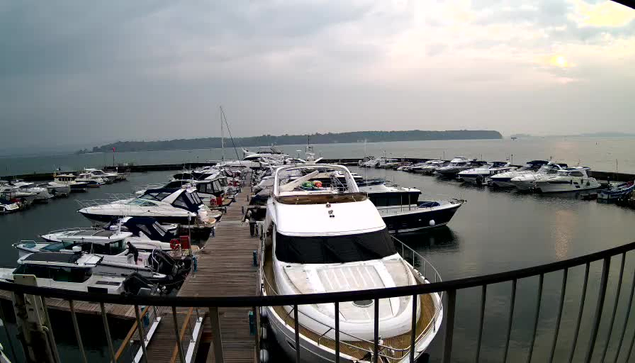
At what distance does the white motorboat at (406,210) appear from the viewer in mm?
21531

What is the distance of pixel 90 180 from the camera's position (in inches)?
1907

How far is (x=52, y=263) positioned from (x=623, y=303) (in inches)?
788

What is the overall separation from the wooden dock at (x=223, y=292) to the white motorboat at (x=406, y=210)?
8760 millimetres

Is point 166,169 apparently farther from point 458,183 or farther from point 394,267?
point 394,267

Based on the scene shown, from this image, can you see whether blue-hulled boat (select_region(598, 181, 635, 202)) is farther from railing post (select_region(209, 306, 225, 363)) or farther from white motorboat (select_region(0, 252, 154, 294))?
railing post (select_region(209, 306, 225, 363))

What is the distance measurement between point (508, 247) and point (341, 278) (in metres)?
15.9

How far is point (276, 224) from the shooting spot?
884 centimetres

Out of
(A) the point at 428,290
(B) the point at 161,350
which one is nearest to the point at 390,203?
(B) the point at 161,350

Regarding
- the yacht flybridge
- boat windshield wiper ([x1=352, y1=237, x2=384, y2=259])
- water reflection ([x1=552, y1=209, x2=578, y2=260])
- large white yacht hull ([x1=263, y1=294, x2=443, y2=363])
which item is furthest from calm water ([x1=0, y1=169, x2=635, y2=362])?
large white yacht hull ([x1=263, y1=294, x2=443, y2=363])

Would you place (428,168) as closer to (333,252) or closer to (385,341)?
(333,252)

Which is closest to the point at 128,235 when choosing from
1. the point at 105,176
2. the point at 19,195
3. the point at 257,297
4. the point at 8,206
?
the point at 257,297

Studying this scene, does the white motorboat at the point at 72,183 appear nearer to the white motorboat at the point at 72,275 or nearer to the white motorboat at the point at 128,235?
the white motorboat at the point at 128,235

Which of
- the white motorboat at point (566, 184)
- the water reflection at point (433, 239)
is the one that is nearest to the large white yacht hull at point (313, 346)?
the water reflection at point (433, 239)

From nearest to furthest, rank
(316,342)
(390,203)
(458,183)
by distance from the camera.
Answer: (316,342), (390,203), (458,183)
